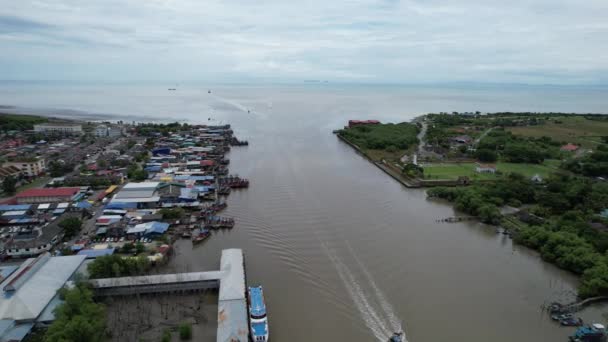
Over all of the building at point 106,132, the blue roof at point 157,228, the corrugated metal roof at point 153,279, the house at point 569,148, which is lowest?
the corrugated metal roof at point 153,279

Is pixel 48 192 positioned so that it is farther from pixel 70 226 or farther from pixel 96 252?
pixel 96 252

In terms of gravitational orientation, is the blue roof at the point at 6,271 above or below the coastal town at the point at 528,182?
below

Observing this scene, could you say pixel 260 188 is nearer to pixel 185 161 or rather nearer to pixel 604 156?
pixel 185 161

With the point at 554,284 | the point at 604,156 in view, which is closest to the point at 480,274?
the point at 554,284

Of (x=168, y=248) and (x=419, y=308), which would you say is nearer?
(x=419, y=308)

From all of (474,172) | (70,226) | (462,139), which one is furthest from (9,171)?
(462,139)

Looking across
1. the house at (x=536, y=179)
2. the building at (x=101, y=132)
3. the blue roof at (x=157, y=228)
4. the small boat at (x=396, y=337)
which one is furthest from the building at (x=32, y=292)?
the building at (x=101, y=132)

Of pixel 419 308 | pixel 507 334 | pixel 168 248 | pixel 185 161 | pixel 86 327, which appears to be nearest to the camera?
pixel 86 327

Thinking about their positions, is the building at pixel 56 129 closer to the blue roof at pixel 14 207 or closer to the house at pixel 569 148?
the blue roof at pixel 14 207
